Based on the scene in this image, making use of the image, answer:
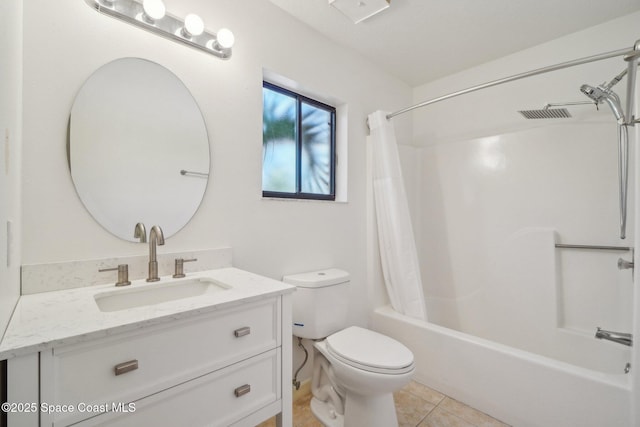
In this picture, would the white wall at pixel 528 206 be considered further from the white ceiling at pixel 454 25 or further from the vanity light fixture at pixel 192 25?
the vanity light fixture at pixel 192 25

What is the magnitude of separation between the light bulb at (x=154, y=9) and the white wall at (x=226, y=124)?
0.09 metres

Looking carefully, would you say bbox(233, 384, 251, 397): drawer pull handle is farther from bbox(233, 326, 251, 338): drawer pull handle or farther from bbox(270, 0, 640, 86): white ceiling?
bbox(270, 0, 640, 86): white ceiling

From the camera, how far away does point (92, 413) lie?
668mm

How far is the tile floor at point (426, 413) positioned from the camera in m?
1.49

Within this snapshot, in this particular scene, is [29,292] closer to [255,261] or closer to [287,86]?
[255,261]

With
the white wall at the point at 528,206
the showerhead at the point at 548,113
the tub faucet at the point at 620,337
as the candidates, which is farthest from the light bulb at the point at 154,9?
the tub faucet at the point at 620,337

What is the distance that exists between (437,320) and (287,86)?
7.32ft

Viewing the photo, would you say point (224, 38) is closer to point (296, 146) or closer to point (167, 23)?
point (167, 23)

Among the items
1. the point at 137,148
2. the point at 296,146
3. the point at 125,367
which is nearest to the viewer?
the point at 125,367

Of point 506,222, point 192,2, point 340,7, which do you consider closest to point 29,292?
point 192,2

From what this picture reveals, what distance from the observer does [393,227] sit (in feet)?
6.69

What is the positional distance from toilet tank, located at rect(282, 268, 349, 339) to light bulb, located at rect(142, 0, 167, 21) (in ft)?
4.50

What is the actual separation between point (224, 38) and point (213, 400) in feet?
4.94

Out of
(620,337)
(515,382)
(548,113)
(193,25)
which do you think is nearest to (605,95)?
(548,113)
